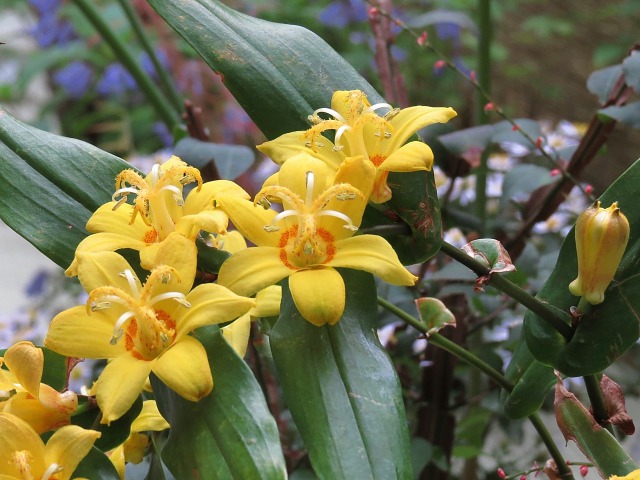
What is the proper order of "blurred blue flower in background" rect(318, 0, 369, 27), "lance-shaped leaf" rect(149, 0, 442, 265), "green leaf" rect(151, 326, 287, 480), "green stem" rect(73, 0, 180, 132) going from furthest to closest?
1. "blurred blue flower in background" rect(318, 0, 369, 27)
2. "green stem" rect(73, 0, 180, 132)
3. "lance-shaped leaf" rect(149, 0, 442, 265)
4. "green leaf" rect(151, 326, 287, 480)

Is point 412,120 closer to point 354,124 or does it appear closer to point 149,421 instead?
point 354,124

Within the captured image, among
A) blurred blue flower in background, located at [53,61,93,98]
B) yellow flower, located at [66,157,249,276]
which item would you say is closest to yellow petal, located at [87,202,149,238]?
yellow flower, located at [66,157,249,276]

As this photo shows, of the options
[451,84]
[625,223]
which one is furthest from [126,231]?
[451,84]

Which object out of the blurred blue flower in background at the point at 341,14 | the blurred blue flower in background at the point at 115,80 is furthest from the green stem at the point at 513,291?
the blurred blue flower in background at the point at 115,80

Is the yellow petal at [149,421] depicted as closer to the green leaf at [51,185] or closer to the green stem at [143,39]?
the green leaf at [51,185]

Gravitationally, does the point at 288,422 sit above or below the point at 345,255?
below

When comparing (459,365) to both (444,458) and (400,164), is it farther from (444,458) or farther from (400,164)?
(400,164)

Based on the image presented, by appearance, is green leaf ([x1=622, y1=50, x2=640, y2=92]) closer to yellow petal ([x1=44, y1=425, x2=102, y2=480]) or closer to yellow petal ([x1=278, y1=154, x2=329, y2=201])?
yellow petal ([x1=278, y1=154, x2=329, y2=201])

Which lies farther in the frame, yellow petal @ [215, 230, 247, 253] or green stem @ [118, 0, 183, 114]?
green stem @ [118, 0, 183, 114]
